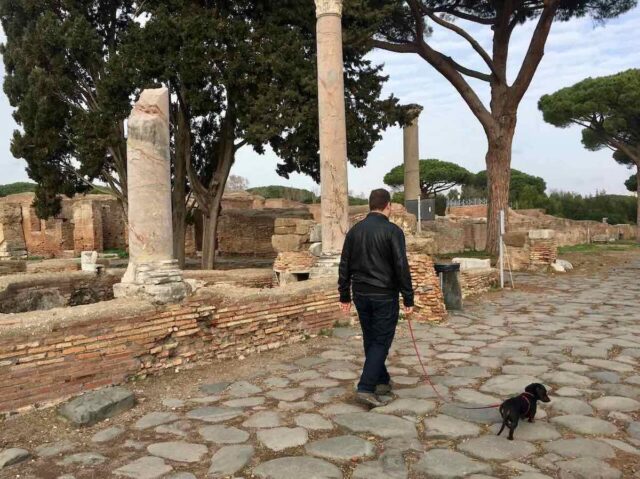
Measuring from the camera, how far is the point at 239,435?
3.35 meters

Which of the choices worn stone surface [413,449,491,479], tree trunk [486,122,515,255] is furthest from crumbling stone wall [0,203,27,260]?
worn stone surface [413,449,491,479]

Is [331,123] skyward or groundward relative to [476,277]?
skyward

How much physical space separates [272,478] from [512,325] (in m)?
5.11

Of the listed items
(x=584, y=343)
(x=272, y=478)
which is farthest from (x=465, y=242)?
(x=272, y=478)

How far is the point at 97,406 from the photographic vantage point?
3717 mm

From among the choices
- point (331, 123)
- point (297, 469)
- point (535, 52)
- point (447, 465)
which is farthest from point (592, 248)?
point (297, 469)

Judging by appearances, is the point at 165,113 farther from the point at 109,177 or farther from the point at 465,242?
the point at 465,242

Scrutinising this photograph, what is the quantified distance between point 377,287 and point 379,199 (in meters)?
0.70

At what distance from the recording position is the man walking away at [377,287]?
385 centimetres

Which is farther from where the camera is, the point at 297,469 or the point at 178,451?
the point at 178,451

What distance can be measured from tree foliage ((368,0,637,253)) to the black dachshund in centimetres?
1396

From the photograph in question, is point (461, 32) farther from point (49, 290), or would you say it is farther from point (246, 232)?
point (49, 290)

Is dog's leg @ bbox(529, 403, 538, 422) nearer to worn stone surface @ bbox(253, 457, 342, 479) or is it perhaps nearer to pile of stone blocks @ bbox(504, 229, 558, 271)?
worn stone surface @ bbox(253, 457, 342, 479)

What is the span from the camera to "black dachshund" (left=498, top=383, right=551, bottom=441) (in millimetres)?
3195
